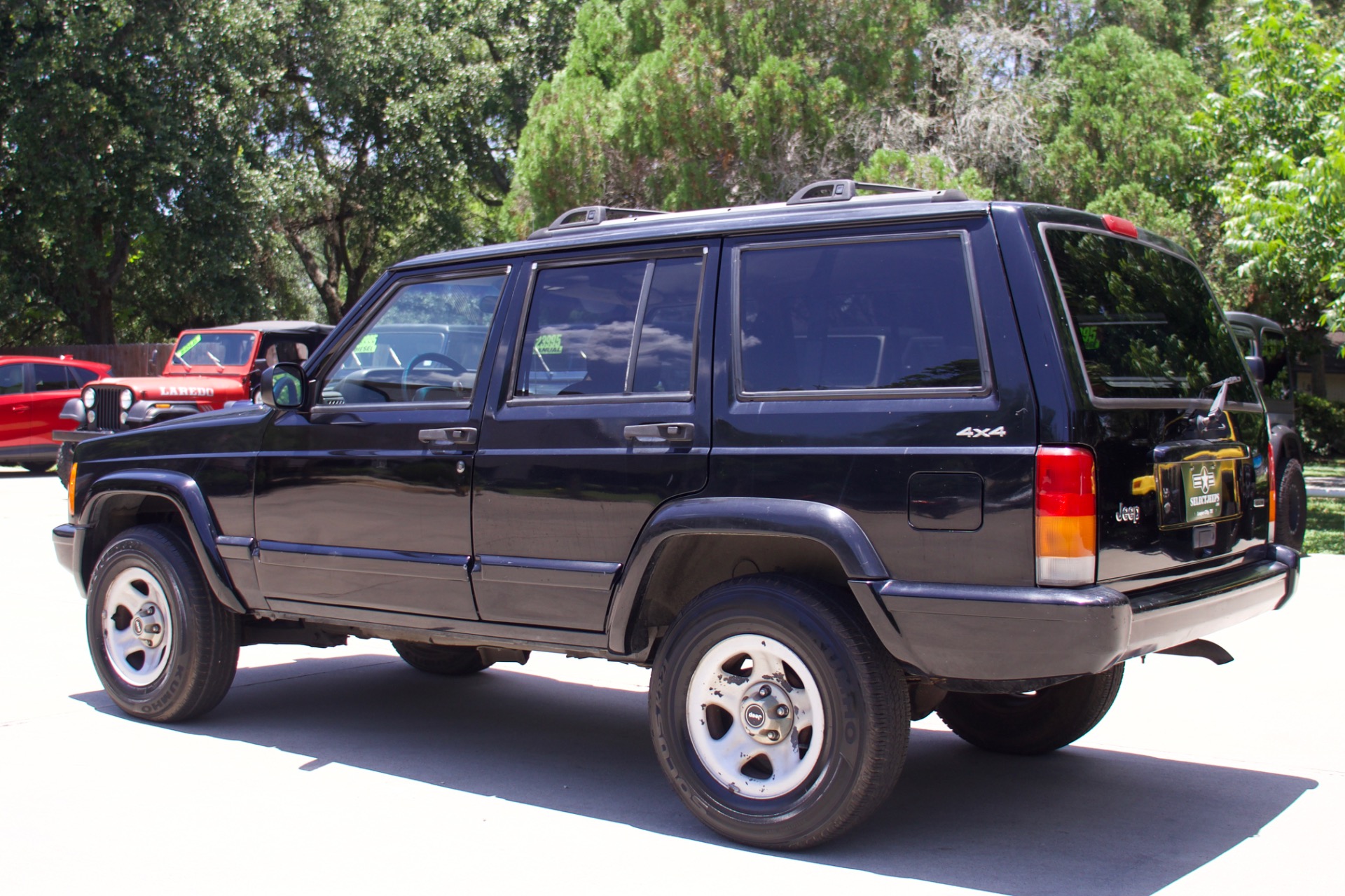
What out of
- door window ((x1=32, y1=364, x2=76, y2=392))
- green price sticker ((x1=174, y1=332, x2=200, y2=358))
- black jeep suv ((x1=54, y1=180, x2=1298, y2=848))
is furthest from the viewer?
door window ((x1=32, y1=364, x2=76, y2=392))

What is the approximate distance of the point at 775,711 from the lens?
153 inches

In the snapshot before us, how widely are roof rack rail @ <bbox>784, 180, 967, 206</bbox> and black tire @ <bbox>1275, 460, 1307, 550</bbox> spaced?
23.4ft

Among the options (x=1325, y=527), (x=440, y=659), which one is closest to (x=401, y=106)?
(x=1325, y=527)

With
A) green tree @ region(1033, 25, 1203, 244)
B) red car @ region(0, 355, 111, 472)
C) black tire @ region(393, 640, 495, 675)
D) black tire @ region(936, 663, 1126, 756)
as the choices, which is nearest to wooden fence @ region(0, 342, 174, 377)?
red car @ region(0, 355, 111, 472)

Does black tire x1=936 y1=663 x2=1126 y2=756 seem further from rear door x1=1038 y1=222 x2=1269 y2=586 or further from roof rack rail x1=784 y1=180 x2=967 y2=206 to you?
roof rack rail x1=784 y1=180 x2=967 y2=206

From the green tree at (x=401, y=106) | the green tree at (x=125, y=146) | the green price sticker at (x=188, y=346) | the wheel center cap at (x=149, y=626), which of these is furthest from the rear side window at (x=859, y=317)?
the green tree at (x=401, y=106)

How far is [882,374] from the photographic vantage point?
150 inches

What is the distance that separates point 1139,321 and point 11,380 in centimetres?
1906

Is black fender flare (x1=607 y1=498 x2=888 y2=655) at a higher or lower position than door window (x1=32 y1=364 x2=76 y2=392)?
lower

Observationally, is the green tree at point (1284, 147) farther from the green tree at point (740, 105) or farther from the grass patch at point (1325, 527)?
the green tree at point (740, 105)

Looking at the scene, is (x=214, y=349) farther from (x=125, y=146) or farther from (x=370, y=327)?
(x=370, y=327)

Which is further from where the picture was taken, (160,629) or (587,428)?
(160,629)

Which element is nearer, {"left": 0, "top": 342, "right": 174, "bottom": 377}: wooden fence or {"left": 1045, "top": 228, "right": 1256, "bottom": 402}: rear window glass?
{"left": 1045, "top": 228, "right": 1256, "bottom": 402}: rear window glass

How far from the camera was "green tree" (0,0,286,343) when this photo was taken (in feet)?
78.1
